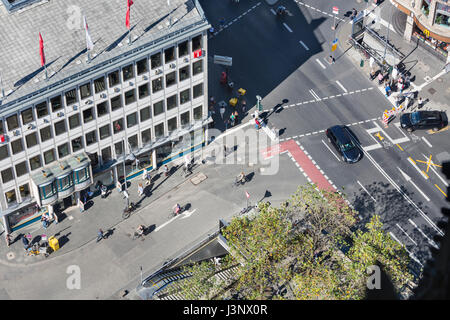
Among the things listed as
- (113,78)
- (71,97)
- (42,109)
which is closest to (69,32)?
→ (113,78)

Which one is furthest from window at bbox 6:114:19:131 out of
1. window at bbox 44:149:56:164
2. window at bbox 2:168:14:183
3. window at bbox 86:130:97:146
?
window at bbox 86:130:97:146

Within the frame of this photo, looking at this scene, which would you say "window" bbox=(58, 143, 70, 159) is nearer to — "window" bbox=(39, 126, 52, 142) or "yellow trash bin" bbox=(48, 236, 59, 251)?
"window" bbox=(39, 126, 52, 142)

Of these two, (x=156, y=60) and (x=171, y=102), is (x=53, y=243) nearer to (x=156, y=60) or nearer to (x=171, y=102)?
(x=171, y=102)

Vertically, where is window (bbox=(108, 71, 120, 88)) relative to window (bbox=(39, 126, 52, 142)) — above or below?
above

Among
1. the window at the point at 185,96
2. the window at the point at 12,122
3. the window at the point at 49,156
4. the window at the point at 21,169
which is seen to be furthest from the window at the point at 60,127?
the window at the point at 185,96

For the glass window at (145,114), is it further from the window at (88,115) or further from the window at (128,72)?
the window at (88,115)

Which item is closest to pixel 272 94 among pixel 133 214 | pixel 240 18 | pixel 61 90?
pixel 240 18

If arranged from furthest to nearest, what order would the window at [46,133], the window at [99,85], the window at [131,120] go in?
the window at [131,120], the window at [99,85], the window at [46,133]
